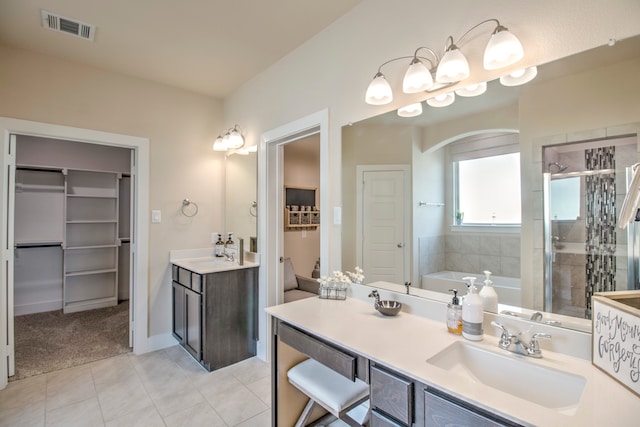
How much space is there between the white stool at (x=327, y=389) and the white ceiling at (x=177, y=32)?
2181 mm

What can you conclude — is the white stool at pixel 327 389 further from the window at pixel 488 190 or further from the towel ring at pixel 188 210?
the towel ring at pixel 188 210

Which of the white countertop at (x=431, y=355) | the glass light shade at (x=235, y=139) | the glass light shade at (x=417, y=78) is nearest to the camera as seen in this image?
the white countertop at (x=431, y=355)

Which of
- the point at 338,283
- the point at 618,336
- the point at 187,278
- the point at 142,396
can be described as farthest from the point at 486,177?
the point at 142,396

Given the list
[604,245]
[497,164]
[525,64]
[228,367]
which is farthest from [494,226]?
[228,367]

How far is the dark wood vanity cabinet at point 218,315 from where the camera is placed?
2607mm

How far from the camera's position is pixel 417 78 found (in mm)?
1506

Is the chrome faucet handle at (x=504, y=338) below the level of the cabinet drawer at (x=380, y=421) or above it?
above

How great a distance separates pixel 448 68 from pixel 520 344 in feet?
3.84

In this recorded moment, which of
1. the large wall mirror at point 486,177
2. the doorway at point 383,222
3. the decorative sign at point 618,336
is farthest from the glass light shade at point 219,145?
the decorative sign at point 618,336

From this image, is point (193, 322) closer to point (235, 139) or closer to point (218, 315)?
point (218, 315)

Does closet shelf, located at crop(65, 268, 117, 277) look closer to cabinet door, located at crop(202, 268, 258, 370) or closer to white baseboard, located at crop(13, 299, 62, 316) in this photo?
white baseboard, located at crop(13, 299, 62, 316)

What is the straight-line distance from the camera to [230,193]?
11.3ft

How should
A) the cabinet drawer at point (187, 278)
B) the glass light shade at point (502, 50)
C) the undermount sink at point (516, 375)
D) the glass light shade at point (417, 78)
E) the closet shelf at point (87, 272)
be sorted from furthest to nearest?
the closet shelf at point (87, 272), the cabinet drawer at point (187, 278), the glass light shade at point (417, 78), the glass light shade at point (502, 50), the undermount sink at point (516, 375)

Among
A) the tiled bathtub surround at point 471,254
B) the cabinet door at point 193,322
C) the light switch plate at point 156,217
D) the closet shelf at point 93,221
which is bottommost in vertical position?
the cabinet door at point 193,322
